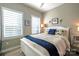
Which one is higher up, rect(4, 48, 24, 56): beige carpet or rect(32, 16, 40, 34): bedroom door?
rect(32, 16, 40, 34): bedroom door

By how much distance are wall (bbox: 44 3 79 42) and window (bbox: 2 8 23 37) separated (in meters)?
0.61

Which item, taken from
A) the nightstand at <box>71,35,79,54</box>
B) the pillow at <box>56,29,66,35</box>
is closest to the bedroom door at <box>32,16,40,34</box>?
the pillow at <box>56,29,66,35</box>

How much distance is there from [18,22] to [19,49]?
1.68 ft

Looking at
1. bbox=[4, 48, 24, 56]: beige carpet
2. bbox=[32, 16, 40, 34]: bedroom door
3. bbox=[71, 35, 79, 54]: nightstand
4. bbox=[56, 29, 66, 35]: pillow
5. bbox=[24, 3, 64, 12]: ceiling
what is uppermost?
bbox=[24, 3, 64, 12]: ceiling

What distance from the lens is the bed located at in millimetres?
1409

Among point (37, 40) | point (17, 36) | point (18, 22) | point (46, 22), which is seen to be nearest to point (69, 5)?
point (46, 22)

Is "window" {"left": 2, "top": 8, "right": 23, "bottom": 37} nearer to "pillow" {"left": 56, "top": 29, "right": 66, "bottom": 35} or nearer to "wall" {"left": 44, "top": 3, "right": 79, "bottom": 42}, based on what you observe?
"wall" {"left": 44, "top": 3, "right": 79, "bottom": 42}

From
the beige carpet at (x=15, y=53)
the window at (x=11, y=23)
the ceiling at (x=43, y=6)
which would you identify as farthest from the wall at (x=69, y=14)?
the beige carpet at (x=15, y=53)

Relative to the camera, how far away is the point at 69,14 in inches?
62.0

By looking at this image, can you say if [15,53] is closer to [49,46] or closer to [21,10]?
[49,46]

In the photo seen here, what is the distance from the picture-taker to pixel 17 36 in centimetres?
161

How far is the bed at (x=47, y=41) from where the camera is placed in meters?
1.41

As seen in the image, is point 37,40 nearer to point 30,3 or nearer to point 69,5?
point 30,3

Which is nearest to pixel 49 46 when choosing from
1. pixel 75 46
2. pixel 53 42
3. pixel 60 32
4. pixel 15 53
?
pixel 53 42
